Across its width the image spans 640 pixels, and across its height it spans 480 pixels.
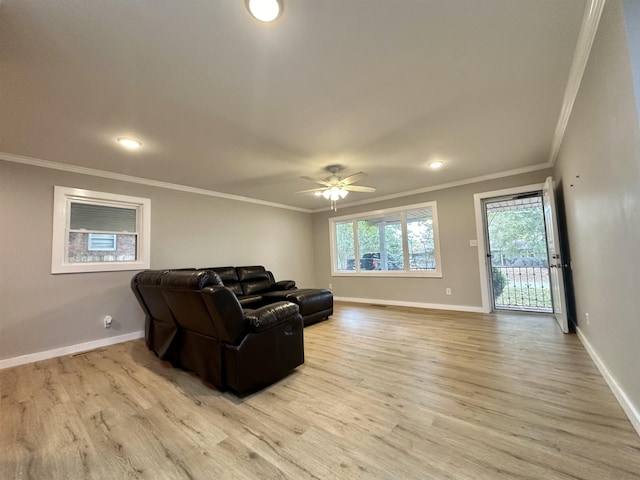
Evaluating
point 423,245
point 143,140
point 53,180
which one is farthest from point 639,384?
point 53,180

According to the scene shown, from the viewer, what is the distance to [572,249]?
3096 millimetres

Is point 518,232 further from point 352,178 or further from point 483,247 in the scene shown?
point 352,178

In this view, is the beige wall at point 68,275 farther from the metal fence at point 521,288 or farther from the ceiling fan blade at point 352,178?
the metal fence at point 521,288

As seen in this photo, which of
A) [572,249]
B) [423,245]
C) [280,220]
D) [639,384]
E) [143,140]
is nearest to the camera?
[639,384]

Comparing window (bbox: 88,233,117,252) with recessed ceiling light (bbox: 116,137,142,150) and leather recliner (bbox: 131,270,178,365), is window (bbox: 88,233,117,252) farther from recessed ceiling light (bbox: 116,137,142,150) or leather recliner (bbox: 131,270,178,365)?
recessed ceiling light (bbox: 116,137,142,150)

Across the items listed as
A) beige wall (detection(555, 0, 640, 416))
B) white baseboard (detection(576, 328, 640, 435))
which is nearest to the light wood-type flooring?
white baseboard (detection(576, 328, 640, 435))

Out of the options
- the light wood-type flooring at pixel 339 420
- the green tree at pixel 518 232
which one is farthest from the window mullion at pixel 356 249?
the light wood-type flooring at pixel 339 420

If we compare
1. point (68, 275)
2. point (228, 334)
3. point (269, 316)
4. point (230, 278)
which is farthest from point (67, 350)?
point (269, 316)

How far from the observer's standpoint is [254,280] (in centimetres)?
514

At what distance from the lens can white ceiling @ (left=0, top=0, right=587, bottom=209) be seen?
4.82 feet

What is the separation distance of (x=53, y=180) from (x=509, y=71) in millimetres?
5011

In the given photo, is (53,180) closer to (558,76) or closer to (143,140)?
(143,140)

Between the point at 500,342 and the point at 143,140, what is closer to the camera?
the point at 143,140

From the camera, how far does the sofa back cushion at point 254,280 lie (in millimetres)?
4879
